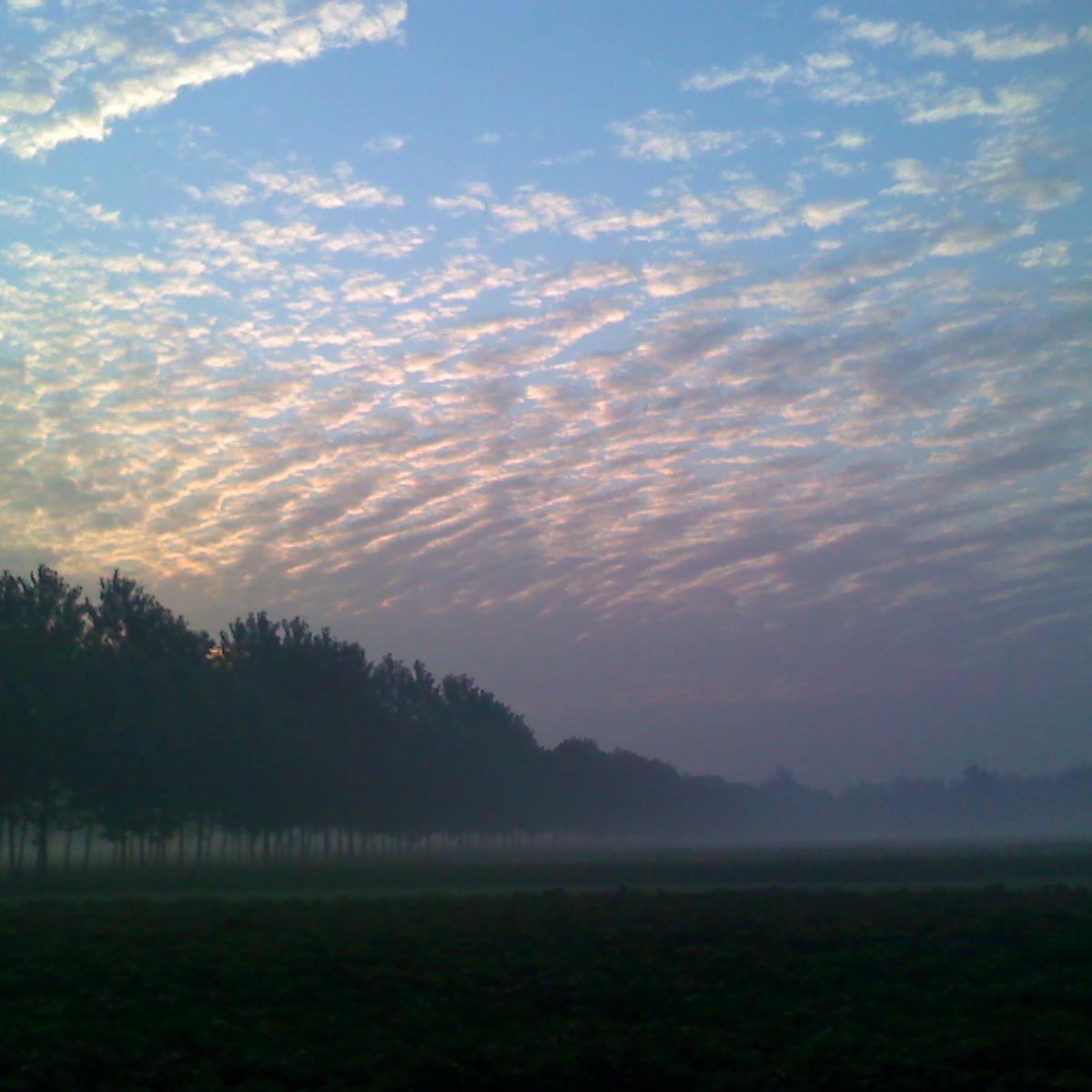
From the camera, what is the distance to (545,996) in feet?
68.1

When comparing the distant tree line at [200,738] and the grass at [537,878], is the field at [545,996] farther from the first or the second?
the distant tree line at [200,738]

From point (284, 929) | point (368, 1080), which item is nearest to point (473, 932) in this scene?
point (284, 929)

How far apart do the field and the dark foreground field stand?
0.06 metres

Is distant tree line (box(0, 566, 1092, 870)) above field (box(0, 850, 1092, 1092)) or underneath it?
above

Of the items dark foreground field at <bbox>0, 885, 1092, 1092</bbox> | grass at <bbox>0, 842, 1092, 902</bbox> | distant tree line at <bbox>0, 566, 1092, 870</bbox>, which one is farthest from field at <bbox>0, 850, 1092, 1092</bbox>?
distant tree line at <bbox>0, 566, 1092, 870</bbox>

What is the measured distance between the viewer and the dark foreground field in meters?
16.0

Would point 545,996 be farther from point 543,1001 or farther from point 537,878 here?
point 537,878

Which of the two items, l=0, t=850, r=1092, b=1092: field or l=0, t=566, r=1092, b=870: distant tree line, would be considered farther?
l=0, t=566, r=1092, b=870: distant tree line

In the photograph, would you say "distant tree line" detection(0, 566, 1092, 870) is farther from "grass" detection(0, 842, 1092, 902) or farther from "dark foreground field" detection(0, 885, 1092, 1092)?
"dark foreground field" detection(0, 885, 1092, 1092)

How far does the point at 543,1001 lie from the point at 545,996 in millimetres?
206

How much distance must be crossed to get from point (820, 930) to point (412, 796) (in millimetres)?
79065

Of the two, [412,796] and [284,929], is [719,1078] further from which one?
[412,796]

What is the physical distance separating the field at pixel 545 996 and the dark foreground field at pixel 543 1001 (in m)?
0.06

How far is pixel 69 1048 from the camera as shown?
52.5 ft
